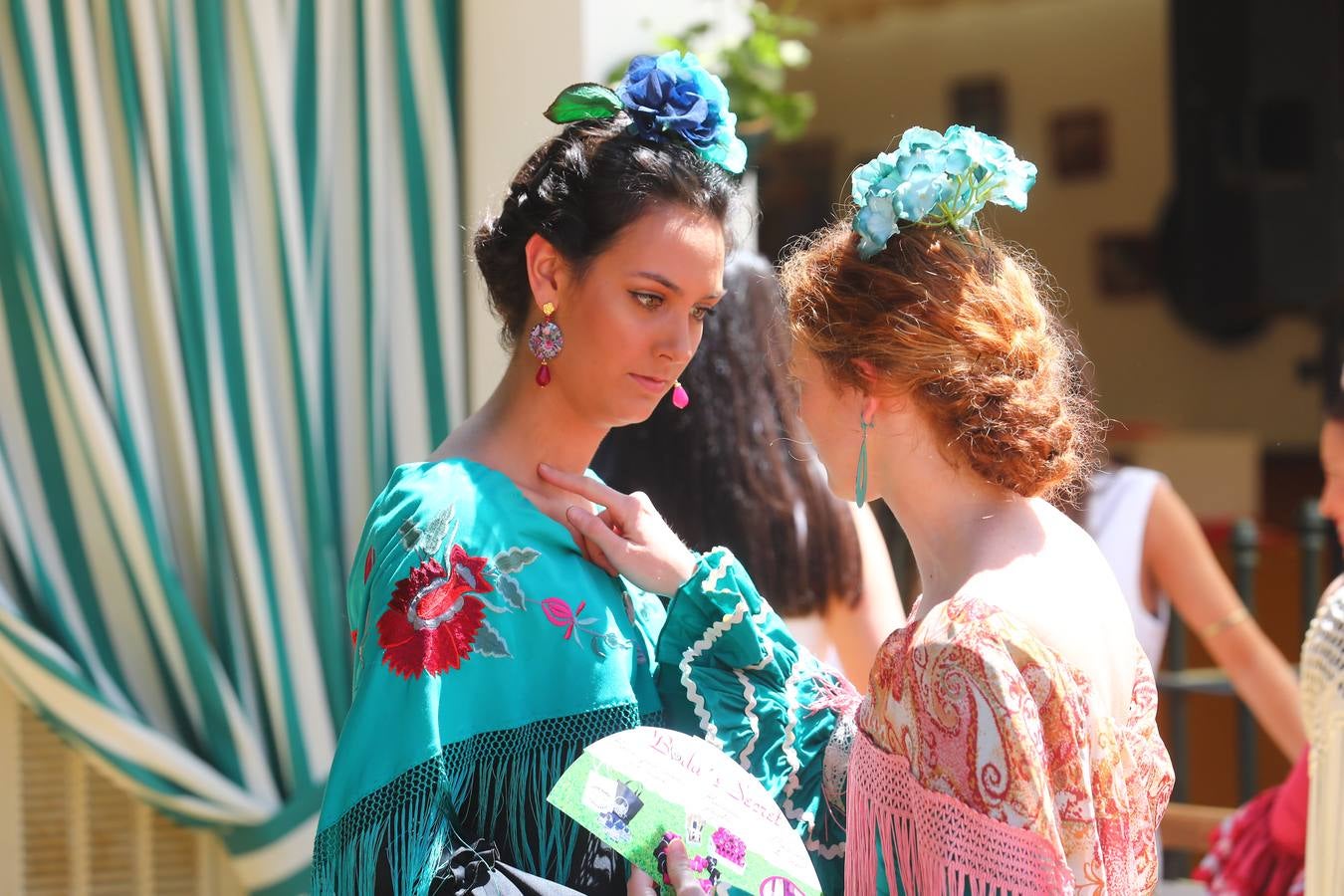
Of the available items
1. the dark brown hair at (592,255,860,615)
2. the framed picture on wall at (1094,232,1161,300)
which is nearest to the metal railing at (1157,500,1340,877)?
the dark brown hair at (592,255,860,615)

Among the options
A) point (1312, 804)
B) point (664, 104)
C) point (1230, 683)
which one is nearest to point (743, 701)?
point (664, 104)

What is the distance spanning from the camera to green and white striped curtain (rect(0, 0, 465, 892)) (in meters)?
2.73

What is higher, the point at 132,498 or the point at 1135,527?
the point at 132,498

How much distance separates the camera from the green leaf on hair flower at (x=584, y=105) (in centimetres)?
198

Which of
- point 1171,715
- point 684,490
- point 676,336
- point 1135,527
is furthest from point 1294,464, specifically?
point 676,336

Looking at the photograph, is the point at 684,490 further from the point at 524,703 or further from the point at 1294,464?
the point at 1294,464

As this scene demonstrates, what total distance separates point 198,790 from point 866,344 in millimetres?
1689

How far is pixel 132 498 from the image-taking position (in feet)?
9.02

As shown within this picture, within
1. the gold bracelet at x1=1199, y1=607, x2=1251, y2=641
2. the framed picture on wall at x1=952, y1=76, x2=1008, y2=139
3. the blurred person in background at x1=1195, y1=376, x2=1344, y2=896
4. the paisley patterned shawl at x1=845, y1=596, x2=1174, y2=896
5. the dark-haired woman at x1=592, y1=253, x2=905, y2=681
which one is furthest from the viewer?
the framed picture on wall at x1=952, y1=76, x2=1008, y2=139

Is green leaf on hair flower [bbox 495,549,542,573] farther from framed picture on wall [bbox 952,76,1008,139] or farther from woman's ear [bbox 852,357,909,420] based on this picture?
framed picture on wall [bbox 952,76,1008,139]

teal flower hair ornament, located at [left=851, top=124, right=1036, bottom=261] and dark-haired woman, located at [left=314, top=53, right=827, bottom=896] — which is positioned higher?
teal flower hair ornament, located at [left=851, top=124, right=1036, bottom=261]

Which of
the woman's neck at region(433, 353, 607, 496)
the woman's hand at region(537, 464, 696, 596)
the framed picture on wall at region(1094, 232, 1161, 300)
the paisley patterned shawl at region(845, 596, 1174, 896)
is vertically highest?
the woman's neck at region(433, 353, 607, 496)

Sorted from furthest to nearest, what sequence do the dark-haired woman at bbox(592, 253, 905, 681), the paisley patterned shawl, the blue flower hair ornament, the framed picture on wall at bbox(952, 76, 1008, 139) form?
the framed picture on wall at bbox(952, 76, 1008, 139), the dark-haired woman at bbox(592, 253, 905, 681), the blue flower hair ornament, the paisley patterned shawl

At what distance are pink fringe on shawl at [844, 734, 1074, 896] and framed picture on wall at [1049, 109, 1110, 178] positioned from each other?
9.67 metres
